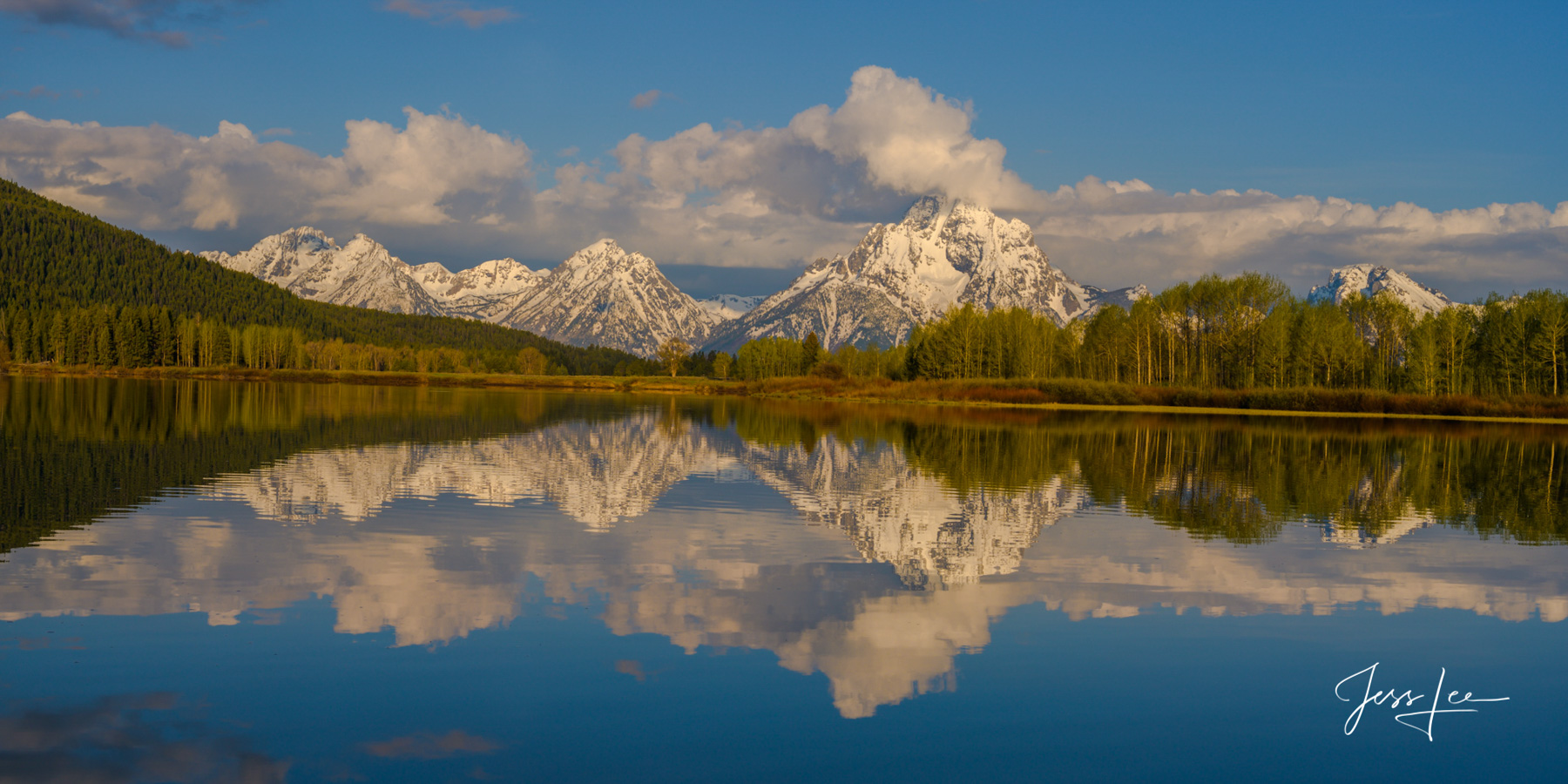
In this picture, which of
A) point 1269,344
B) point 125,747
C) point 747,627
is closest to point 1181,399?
point 1269,344

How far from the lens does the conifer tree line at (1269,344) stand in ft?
382

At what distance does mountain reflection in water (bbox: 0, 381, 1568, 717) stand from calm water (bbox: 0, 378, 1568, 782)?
15 cm

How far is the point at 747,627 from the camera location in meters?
15.8

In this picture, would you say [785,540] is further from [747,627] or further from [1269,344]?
[1269,344]

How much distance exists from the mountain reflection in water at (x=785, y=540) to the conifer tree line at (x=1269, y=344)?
78.9m

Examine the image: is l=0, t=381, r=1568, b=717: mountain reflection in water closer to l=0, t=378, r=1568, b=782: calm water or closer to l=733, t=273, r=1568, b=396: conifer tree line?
l=0, t=378, r=1568, b=782: calm water

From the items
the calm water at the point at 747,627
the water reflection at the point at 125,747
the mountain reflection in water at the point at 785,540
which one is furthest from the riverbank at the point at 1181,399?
the water reflection at the point at 125,747

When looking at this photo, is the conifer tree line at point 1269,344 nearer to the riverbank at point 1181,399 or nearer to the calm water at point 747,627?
the riverbank at point 1181,399

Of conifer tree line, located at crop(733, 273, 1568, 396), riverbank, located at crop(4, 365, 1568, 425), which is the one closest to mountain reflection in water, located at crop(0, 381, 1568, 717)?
riverbank, located at crop(4, 365, 1568, 425)

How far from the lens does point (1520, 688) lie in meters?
13.7

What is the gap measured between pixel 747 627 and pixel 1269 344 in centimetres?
12658

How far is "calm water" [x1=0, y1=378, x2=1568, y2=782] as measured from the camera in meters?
10.9

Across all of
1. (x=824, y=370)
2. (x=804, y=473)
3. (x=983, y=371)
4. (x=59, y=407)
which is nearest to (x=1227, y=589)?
(x=804, y=473)
